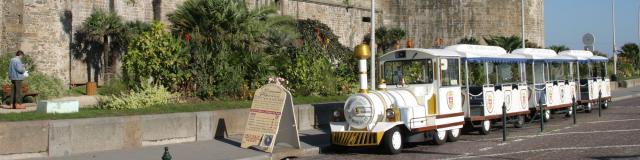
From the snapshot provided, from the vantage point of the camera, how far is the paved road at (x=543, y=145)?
41.7 feet

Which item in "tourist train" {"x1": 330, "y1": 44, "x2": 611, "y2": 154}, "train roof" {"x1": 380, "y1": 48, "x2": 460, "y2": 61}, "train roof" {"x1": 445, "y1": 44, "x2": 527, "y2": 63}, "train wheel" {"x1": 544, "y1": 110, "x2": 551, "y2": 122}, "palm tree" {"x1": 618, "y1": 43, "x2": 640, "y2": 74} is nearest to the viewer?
"tourist train" {"x1": 330, "y1": 44, "x2": 611, "y2": 154}

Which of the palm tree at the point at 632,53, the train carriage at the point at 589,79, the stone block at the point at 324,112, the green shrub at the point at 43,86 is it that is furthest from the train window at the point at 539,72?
the palm tree at the point at 632,53

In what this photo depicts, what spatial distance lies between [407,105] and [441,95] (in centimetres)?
115

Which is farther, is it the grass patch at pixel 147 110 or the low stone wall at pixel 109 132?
the grass patch at pixel 147 110

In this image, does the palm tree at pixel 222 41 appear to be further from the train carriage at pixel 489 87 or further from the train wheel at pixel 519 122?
the train wheel at pixel 519 122

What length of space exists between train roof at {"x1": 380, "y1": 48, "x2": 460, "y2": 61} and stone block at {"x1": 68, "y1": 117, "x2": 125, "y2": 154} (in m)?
5.98

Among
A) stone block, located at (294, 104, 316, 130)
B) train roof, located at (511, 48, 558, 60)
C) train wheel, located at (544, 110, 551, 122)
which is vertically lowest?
train wheel, located at (544, 110, 551, 122)

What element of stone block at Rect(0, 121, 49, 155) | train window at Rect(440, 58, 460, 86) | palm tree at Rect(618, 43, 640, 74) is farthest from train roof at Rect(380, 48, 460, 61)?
palm tree at Rect(618, 43, 640, 74)

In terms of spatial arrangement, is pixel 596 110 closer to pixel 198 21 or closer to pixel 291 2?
pixel 198 21

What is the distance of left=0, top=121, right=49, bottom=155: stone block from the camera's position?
11.6 metres

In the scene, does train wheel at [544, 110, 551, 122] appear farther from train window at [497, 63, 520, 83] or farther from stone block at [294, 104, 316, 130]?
stone block at [294, 104, 316, 130]

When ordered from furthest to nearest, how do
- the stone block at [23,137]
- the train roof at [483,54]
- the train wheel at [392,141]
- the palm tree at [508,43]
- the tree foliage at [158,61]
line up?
the palm tree at [508,43]
the tree foliage at [158,61]
the train roof at [483,54]
the train wheel at [392,141]
the stone block at [23,137]

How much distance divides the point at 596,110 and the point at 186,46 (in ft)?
48.3

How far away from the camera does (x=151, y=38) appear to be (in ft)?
58.5
